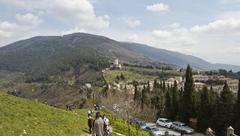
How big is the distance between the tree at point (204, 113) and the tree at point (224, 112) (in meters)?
3.63

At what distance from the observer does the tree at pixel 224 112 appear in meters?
71.2

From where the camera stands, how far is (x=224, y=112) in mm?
72000

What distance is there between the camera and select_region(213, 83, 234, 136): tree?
234ft

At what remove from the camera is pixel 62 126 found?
2603 cm

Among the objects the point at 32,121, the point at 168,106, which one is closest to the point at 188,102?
the point at 168,106

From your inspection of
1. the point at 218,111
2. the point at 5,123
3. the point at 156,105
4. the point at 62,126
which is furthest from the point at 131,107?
the point at 5,123

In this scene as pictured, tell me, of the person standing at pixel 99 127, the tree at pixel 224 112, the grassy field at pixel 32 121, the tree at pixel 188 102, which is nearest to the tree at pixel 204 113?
the tree at pixel 224 112

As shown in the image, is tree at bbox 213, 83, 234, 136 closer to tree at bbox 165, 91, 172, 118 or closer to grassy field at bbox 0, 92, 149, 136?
tree at bbox 165, 91, 172, 118

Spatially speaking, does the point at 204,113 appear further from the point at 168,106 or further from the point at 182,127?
the point at 168,106

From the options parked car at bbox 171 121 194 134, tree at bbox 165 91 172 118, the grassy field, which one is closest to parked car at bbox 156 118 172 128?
parked car at bbox 171 121 194 134

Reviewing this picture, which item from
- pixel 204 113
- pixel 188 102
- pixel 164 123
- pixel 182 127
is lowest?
pixel 164 123

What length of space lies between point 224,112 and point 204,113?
293 inches

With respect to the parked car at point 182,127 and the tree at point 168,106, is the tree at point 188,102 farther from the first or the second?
the tree at point 168,106

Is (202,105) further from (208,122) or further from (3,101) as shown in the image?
(3,101)
